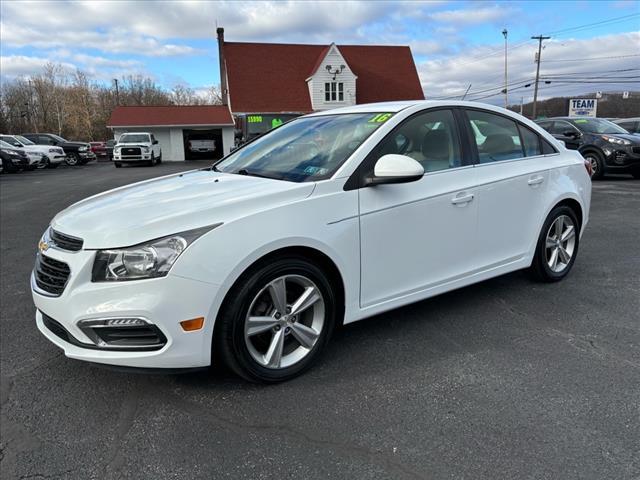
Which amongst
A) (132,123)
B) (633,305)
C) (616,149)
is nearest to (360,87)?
(132,123)

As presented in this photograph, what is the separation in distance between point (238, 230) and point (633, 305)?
3502 mm

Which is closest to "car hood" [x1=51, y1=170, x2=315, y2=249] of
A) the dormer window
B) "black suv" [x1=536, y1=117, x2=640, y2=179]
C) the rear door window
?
the rear door window

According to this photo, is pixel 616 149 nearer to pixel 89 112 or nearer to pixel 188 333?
pixel 188 333

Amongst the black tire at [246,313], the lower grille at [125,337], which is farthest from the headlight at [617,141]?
the lower grille at [125,337]

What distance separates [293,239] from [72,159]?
30.4 meters

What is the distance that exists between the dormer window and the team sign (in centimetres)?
2409

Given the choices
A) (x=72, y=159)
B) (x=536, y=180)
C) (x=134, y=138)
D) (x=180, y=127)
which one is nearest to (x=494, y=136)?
(x=536, y=180)

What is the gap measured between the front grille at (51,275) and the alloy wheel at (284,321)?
1028 millimetres

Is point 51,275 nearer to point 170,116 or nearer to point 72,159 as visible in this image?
point 72,159

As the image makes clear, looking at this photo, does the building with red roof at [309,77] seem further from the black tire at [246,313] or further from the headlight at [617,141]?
the black tire at [246,313]

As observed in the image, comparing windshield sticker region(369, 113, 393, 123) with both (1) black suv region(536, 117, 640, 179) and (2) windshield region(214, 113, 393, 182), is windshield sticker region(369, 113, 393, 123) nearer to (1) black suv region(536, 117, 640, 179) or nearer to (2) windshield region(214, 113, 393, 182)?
(2) windshield region(214, 113, 393, 182)

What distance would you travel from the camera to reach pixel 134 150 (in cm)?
2722

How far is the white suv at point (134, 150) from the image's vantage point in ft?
88.5

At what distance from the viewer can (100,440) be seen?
2.55m
